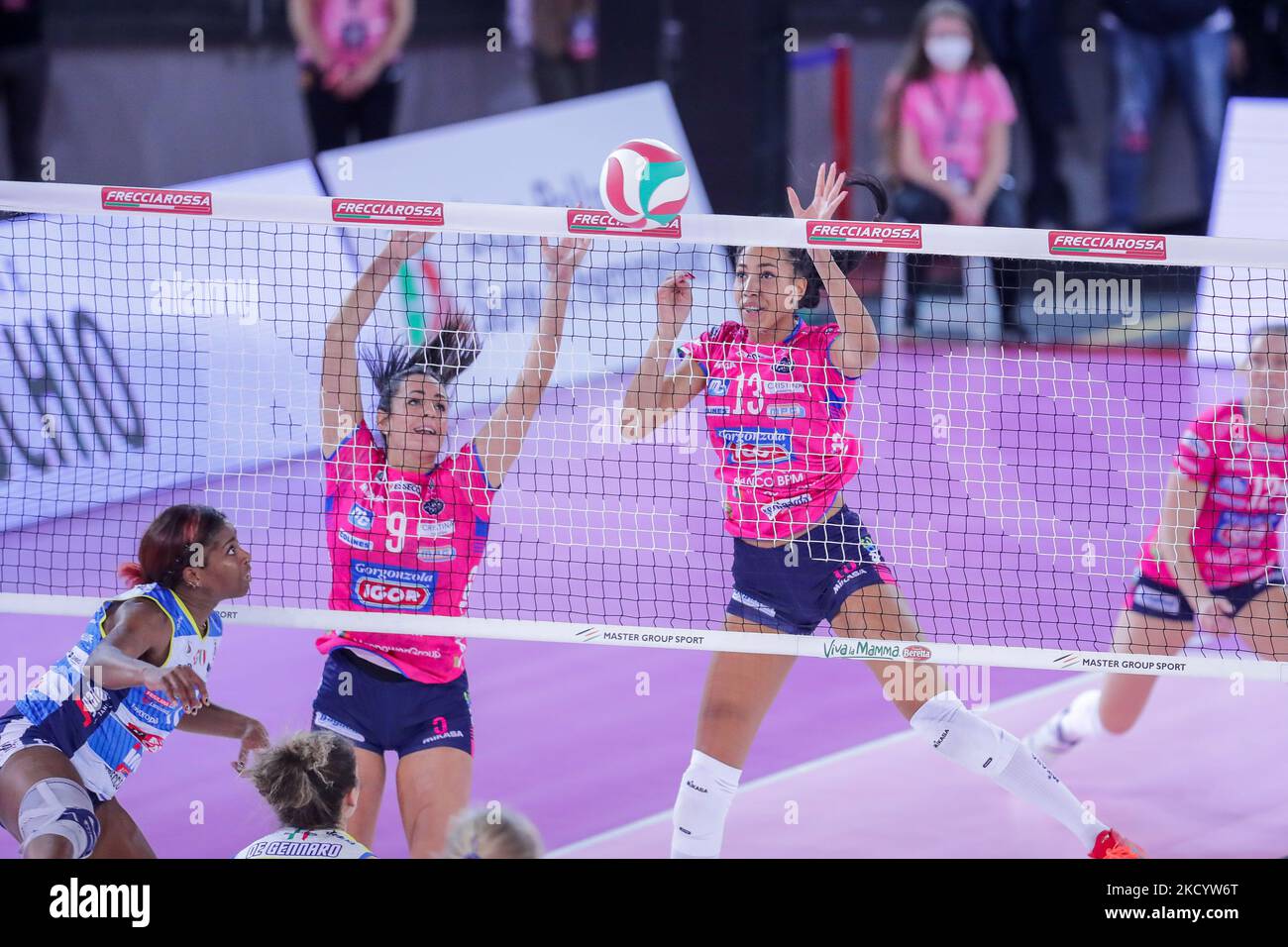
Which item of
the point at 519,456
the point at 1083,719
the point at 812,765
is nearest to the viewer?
the point at 1083,719

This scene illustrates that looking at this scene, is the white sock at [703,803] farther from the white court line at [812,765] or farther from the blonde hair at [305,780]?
the blonde hair at [305,780]

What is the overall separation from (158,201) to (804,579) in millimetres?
2806

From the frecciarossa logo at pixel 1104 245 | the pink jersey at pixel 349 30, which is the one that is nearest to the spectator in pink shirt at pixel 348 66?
the pink jersey at pixel 349 30

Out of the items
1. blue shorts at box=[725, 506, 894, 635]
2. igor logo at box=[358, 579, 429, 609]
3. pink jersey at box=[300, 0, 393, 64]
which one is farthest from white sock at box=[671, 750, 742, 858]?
pink jersey at box=[300, 0, 393, 64]

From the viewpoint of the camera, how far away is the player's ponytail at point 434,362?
5.98 metres

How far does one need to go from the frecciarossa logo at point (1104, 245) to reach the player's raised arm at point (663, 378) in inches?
52.8

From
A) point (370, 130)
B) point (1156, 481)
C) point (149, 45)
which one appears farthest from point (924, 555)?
point (149, 45)

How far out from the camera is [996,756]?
594 cm

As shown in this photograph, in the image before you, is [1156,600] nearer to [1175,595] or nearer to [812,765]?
[1175,595]

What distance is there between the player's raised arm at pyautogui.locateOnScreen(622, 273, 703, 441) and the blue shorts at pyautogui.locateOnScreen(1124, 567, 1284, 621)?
2.26 meters

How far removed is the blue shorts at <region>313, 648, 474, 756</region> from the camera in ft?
19.0

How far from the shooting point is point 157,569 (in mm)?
5520

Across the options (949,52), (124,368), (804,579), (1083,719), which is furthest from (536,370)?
(949,52)

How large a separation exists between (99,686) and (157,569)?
0.44 metres
